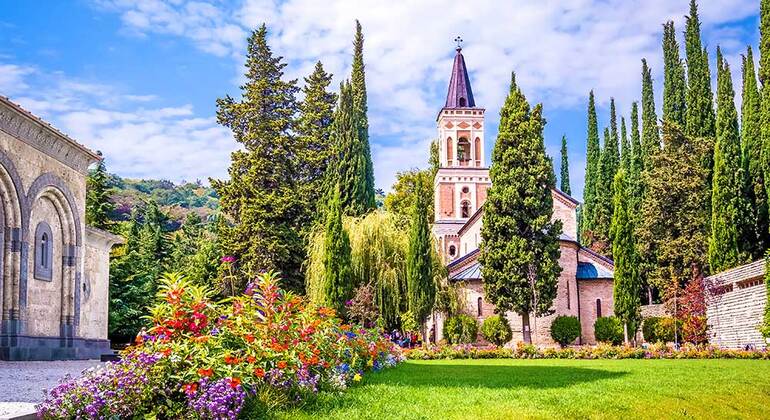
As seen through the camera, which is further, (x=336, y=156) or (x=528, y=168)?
(x=336, y=156)

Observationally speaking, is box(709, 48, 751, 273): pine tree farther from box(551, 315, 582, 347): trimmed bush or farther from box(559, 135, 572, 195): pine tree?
box(559, 135, 572, 195): pine tree

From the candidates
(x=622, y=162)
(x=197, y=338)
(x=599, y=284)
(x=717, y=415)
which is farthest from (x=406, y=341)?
(x=622, y=162)

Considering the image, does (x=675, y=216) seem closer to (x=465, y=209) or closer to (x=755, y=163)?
(x=755, y=163)

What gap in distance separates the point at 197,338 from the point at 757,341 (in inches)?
896

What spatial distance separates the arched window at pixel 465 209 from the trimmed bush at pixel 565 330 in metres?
16.4

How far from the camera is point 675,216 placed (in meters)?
38.3

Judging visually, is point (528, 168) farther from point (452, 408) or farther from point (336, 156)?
point (452, 408)

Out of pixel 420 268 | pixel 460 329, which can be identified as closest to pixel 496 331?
pixel 460 329

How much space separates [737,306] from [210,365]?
2453 cm

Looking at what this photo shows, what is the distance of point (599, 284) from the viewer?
3544 centimetres

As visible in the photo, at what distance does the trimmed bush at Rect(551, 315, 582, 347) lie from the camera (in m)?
32.5

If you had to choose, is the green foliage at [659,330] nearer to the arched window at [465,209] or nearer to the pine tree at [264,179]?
the pine tree at [264,179]

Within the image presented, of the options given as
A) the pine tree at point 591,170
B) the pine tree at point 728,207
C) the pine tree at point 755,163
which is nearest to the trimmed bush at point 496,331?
the pine tree at point 728,207

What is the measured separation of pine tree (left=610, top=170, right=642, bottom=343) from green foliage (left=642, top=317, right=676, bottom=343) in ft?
15.3
